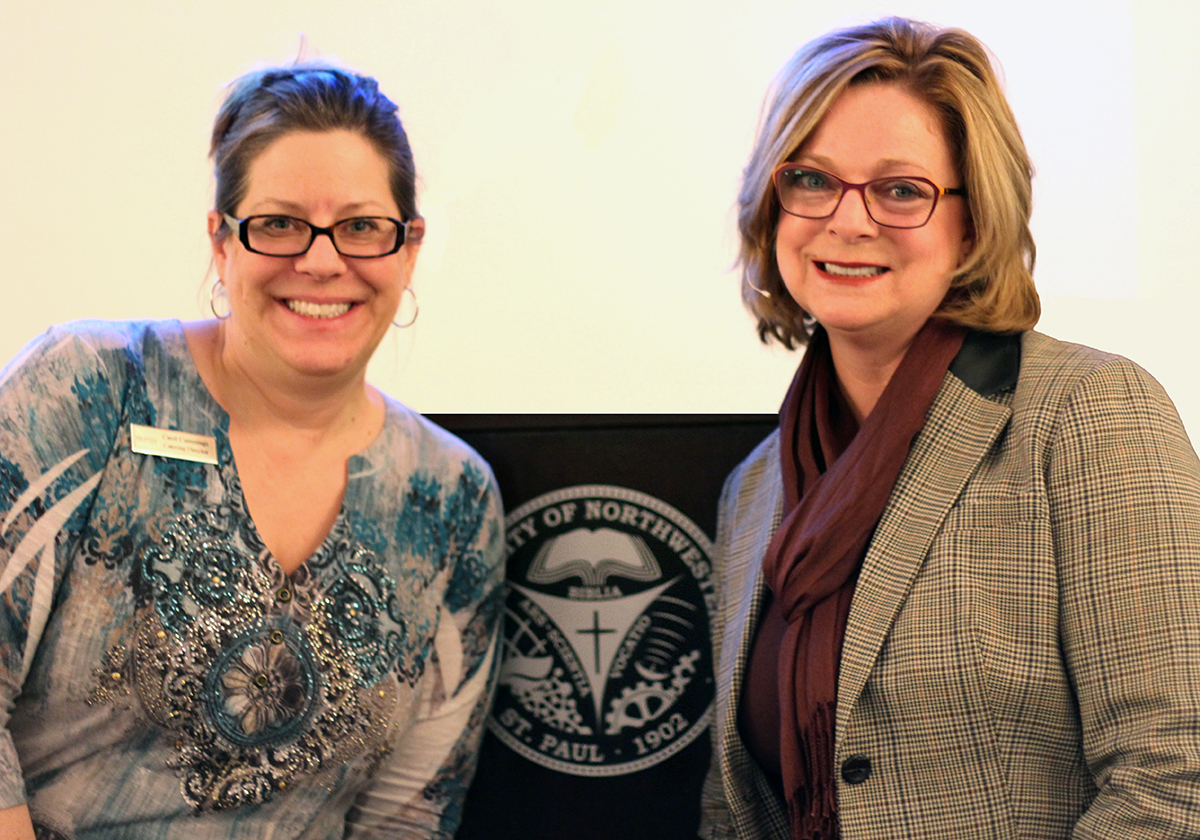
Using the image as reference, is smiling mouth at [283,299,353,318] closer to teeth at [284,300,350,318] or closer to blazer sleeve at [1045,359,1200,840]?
teeth at [284,300,350,318]

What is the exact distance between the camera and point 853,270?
5.75ft

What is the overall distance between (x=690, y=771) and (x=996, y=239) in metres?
1.20

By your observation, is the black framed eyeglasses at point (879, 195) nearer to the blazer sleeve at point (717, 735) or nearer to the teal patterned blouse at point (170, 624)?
the blazer sleeve at point (717, 735)

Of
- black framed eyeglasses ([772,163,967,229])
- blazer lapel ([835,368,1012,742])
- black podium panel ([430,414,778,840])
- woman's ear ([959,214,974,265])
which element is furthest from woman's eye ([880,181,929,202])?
black podium panel ([430,414,778,840])

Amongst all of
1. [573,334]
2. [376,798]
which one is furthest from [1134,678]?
[573,334]

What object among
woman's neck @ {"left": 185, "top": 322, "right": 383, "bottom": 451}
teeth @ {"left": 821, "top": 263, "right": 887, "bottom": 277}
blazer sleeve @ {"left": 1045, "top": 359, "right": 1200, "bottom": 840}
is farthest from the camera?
woman's neck @ {"left": 185, "top": 322, "right": 383, "bottom": 451}

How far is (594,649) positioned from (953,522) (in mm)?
840

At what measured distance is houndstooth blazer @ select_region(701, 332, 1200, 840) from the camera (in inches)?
57.5

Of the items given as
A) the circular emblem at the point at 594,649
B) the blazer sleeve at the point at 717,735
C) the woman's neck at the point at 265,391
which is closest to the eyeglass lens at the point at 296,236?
the woman's neck at the point at 265,391

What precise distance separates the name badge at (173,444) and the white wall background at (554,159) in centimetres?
80

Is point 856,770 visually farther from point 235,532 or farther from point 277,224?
point 277,224

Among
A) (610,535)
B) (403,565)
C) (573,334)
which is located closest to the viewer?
(403,565)

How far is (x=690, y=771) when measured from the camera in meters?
2.21

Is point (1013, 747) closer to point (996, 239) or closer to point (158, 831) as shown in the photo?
point (996, 239)
